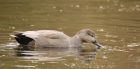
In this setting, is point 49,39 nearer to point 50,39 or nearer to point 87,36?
point 50,39

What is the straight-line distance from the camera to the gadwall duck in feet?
54.6

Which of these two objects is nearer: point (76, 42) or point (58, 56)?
point (58, 56)

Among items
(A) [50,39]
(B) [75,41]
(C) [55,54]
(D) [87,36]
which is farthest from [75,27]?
(C) [55,54]

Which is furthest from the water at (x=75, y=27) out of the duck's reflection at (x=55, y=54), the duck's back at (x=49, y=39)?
the duck's back at (x=49, y=39)

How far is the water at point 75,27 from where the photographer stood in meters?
14.6

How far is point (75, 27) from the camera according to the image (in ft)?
65.5

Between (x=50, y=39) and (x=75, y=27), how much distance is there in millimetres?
3184

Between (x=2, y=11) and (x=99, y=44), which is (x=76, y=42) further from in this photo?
(x=2, y=11)

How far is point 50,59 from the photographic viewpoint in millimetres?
14938

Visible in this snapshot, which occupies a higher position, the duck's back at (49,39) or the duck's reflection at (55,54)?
the duck's back at (49,39)

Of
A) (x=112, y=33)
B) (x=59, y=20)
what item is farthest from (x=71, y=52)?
(x=59, y=20)

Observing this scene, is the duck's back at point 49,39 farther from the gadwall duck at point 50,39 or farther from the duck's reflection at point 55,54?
the duck's reflection at point 55,54

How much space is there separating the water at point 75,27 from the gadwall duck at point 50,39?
0.82 ft

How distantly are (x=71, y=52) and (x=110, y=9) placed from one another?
8.28 metres
